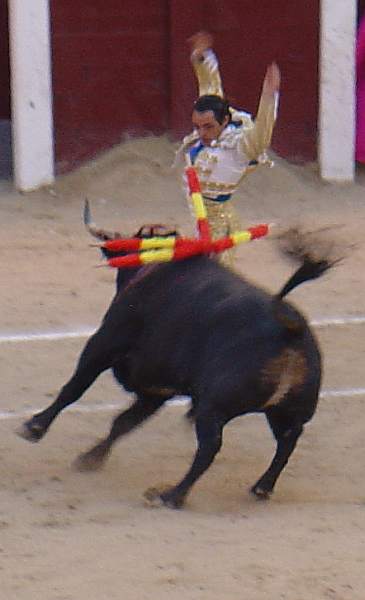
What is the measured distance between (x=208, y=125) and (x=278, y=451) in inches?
58.1

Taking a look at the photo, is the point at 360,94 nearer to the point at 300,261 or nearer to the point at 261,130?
the point at 261,130

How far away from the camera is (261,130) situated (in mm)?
5465

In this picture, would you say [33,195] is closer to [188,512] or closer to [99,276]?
[99,276]

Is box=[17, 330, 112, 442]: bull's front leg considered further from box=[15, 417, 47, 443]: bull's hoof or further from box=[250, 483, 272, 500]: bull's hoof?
box=[250, 483, 272, 500]: bull's hoof

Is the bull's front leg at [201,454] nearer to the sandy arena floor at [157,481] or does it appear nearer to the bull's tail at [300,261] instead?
the sandy arena floor at [157,481]

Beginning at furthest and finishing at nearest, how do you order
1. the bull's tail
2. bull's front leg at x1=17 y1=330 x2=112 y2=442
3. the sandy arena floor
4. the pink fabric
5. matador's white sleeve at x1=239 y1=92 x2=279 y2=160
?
the pink fabric, matador's white sleeve at x1=239 y1=92 x2=279 y2=160, bull's front leg at x1=17 y1=330 x2=112 y2=442, the bull's tail, the sandy arena floor

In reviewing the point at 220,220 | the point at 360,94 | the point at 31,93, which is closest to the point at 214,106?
the point at 220,220

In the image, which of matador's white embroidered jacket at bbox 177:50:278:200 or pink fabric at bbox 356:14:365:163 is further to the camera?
pink fabric at bbox 356:14:365:163

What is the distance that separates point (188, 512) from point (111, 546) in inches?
17.0

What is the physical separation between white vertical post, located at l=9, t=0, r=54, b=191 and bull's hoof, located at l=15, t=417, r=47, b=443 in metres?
4.91

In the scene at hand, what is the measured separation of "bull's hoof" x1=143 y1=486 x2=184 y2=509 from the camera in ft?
14.3

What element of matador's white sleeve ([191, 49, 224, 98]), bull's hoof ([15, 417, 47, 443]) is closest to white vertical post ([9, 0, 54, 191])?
matador's white sleeve ([191, 49, 224, 98])

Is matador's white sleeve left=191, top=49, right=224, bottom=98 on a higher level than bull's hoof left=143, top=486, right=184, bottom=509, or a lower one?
higher

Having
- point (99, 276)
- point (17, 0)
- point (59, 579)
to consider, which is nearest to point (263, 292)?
point (59, 579)
